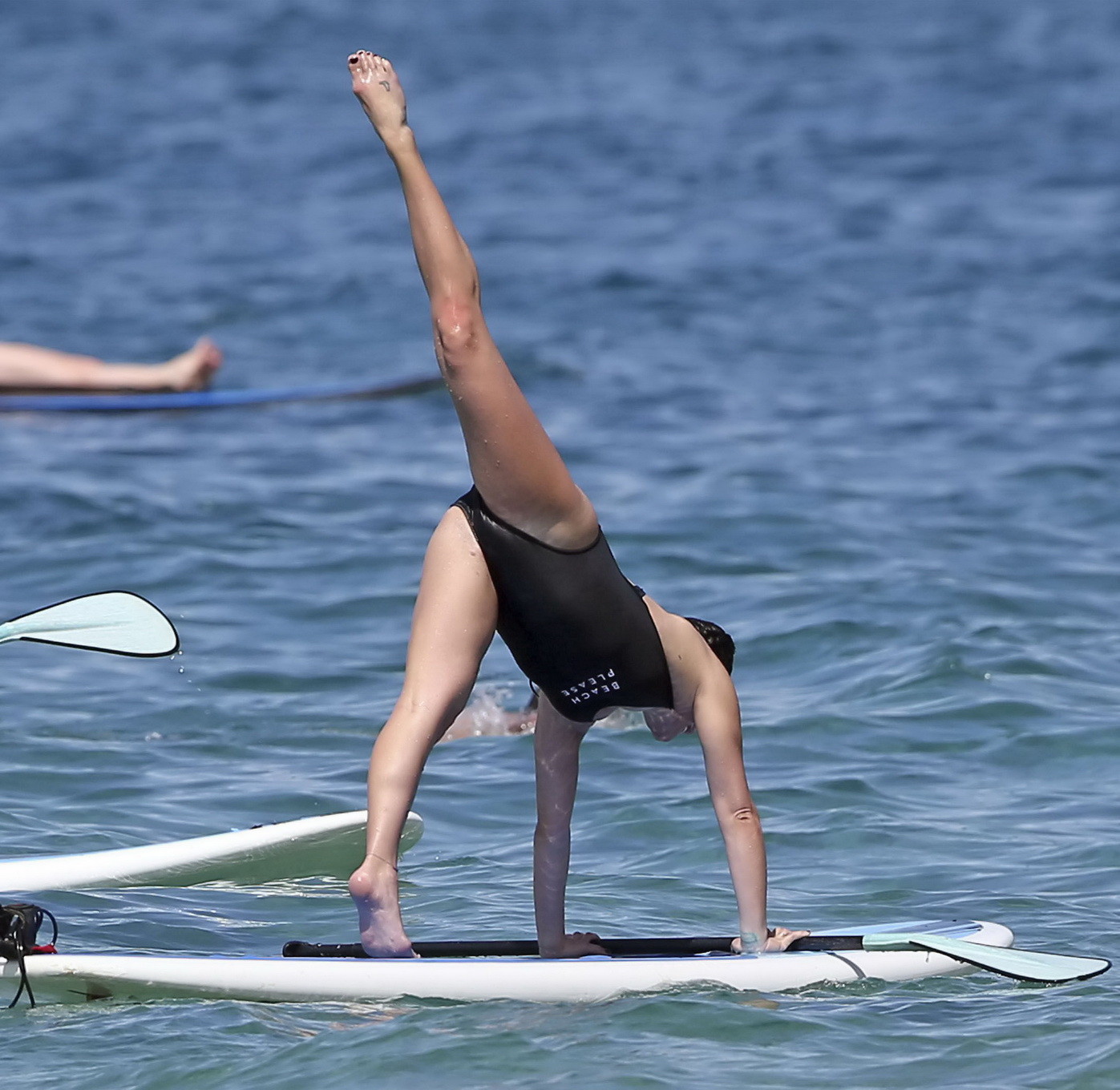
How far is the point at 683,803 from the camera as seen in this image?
6355mm

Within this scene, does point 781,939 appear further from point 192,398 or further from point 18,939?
point 192,398

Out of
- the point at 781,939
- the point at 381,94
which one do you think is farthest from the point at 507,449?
the point at 781,939

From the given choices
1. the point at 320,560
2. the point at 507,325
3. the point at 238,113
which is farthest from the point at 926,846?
the point at 238,113

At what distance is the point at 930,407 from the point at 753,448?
178 cm

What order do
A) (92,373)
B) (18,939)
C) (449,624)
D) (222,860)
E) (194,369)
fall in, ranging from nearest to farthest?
(449,624) < (18,939) < (222,860) < (92,373) < (194,369)

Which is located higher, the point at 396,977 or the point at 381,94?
the point at 381,94

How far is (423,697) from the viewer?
14.0 feet

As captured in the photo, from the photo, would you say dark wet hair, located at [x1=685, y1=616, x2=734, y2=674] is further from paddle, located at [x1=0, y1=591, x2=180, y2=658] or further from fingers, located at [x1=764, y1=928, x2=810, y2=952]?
paddle, located at [x1=0, y1=591, x2=180, y2=658]

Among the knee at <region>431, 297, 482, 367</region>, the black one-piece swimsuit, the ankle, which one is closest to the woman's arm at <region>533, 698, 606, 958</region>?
the black one-piece swimsuit

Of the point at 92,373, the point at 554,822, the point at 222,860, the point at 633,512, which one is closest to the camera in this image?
the point at 554,822

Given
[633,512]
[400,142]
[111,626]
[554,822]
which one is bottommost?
[554,822]

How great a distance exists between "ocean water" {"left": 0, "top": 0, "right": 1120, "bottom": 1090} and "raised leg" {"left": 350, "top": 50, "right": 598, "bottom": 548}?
1204 millimetres

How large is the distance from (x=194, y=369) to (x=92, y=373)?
682 millimetres

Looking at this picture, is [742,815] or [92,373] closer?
[742,815]
